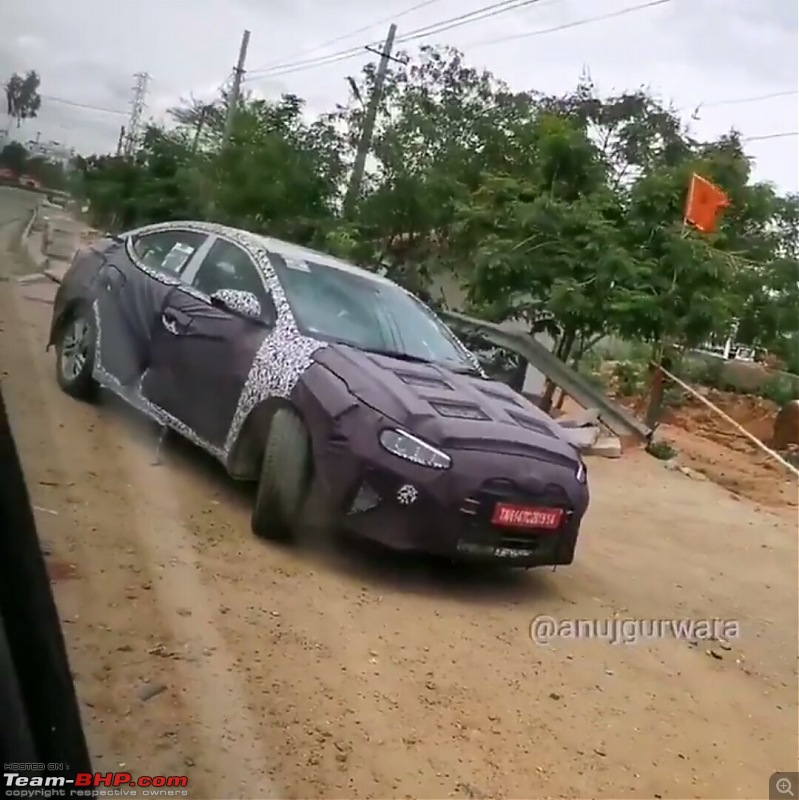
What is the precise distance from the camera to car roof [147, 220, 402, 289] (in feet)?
11.7

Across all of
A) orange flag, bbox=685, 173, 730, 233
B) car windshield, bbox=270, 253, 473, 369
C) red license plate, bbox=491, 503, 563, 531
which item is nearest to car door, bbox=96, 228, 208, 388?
car windshield, bbox=270, 253, 473, 369

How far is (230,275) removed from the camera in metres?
3.72

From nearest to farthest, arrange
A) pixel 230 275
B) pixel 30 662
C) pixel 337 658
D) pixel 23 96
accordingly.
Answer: pixel 30 662 → pixel 23 96 → pixel 337 658 → pixel 230 275

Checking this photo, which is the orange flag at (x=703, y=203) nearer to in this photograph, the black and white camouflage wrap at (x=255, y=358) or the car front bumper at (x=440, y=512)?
the car front bumper at (x=440, y=512)

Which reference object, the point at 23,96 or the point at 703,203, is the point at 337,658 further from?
the point at 703,203

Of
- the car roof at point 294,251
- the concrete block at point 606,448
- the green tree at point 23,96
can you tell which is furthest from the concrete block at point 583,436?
the green tree at point 23,96

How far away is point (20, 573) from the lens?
1.87 meters

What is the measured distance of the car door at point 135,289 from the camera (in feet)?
11.5

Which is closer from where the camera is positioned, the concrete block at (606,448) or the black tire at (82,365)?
the black tire at (82,365)

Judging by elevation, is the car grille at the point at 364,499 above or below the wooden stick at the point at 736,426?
below

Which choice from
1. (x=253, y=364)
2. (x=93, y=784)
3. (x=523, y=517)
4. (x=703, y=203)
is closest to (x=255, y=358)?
(x=253, y=364)

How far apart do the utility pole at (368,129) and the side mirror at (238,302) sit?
0.54 meters

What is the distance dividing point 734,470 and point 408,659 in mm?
3248

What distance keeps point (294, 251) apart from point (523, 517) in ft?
3.89
